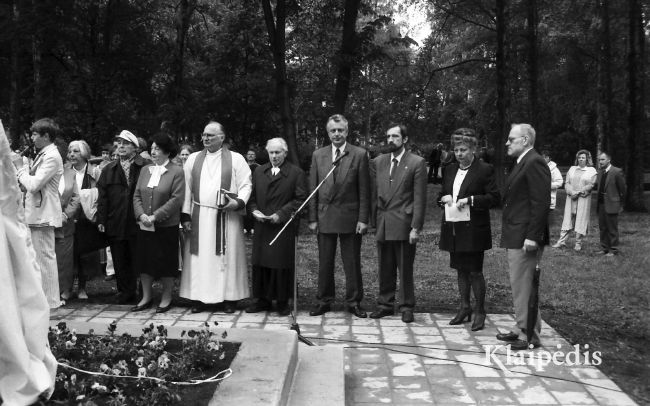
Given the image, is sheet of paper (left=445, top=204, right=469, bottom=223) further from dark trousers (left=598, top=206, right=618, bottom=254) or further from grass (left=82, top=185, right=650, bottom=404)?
dark trousers (left=598, top=206, right=618, bottom=254)

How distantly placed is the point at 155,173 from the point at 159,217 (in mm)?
578

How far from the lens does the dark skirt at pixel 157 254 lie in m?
8.14

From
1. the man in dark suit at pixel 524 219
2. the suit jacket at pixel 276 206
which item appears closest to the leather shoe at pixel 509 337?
the man in dark suit at pixel 524 219

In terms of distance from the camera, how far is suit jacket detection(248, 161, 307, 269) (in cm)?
809

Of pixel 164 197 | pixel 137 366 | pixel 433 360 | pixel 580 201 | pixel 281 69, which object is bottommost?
pixel 433 360

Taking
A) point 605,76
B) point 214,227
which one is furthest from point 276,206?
point 605,76

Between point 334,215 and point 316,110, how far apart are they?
11186 mm

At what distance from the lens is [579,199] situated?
14.5 m

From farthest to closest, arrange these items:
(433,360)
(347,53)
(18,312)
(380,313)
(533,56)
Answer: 1. (533,56)
2. (347,53)
3. (380,313)
4. (433,360)
5. (18,312)

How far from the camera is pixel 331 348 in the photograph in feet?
20.3

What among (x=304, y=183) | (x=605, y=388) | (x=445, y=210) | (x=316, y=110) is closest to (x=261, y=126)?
(x=316, y=110)

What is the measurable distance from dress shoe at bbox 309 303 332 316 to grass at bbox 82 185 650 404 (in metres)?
0.37

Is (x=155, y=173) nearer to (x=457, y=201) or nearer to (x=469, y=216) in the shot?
(x=457, y=201)

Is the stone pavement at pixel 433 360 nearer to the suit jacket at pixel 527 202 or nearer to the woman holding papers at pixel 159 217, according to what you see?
the woman holding papers at pixel 159 217
